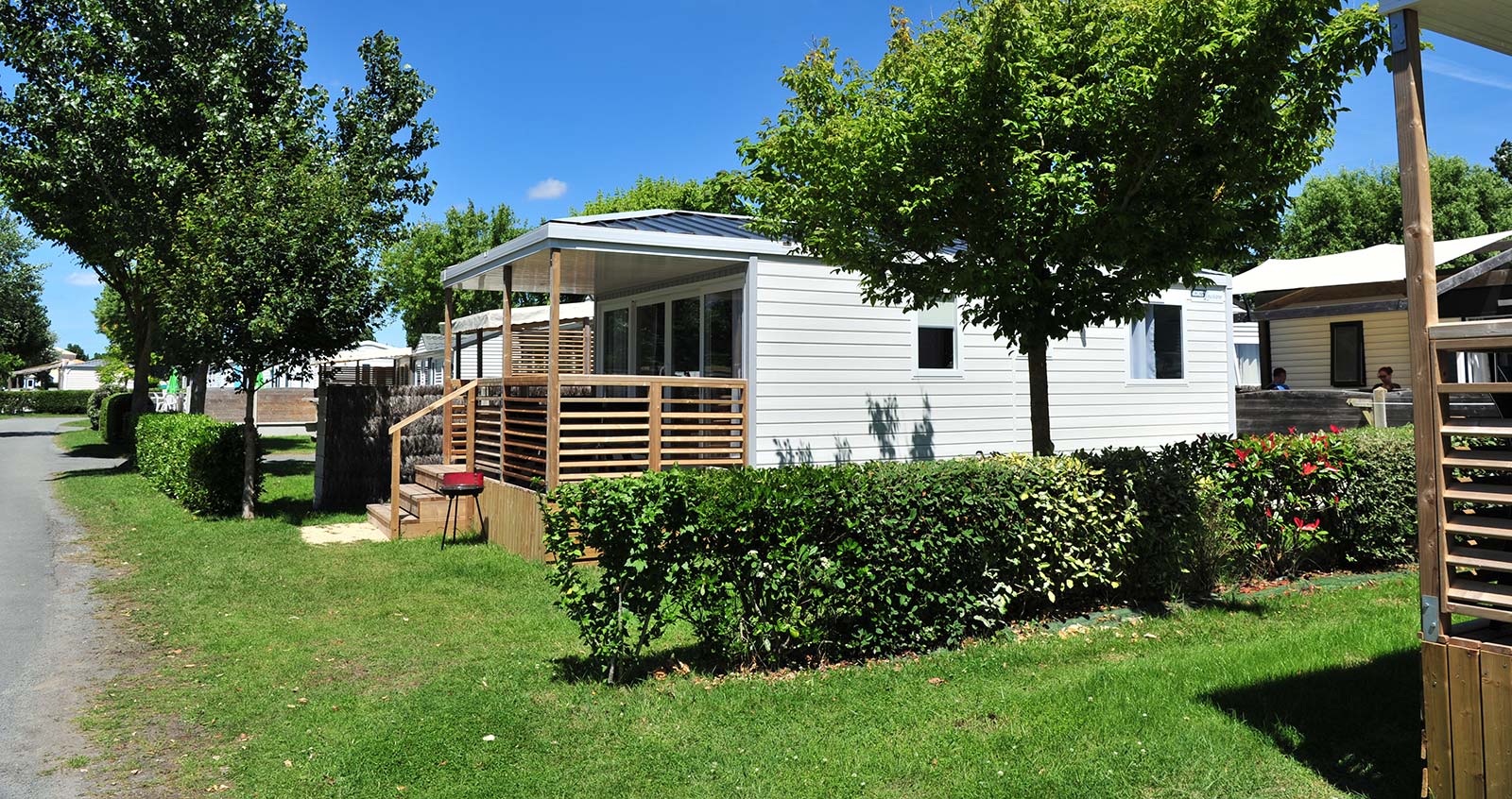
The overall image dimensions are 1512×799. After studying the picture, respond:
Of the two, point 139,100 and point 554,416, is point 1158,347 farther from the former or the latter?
point 139,100

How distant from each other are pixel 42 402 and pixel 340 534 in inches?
1994

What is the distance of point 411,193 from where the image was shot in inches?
784

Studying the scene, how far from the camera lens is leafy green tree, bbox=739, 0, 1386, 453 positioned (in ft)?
20.4

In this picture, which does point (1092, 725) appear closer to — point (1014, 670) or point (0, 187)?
point (1014, 670)

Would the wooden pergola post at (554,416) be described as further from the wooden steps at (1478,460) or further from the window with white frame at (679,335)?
the wooden steps at (1478,460)

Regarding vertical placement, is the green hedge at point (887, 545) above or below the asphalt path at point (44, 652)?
above

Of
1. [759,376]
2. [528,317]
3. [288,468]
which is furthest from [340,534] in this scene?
[288,468]

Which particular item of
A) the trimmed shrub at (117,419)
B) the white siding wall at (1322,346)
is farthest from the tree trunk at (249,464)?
the white siding wall at (1322,346)

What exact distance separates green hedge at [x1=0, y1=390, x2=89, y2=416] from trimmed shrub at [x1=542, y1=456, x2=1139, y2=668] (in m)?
55.8

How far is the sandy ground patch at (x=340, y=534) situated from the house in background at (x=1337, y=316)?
1379 centimetres

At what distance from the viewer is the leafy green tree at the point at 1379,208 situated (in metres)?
31.5

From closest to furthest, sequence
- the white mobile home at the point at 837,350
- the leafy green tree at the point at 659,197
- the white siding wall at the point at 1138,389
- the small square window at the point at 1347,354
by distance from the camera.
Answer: the white mobile home at the point at 837,350
the white siding wall at the point at 1138,389
the small square window at the point at 1347,354
the leafy green tree at the point at 659,197

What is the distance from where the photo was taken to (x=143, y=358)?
21562 millimetres

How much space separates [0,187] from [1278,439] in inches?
902
